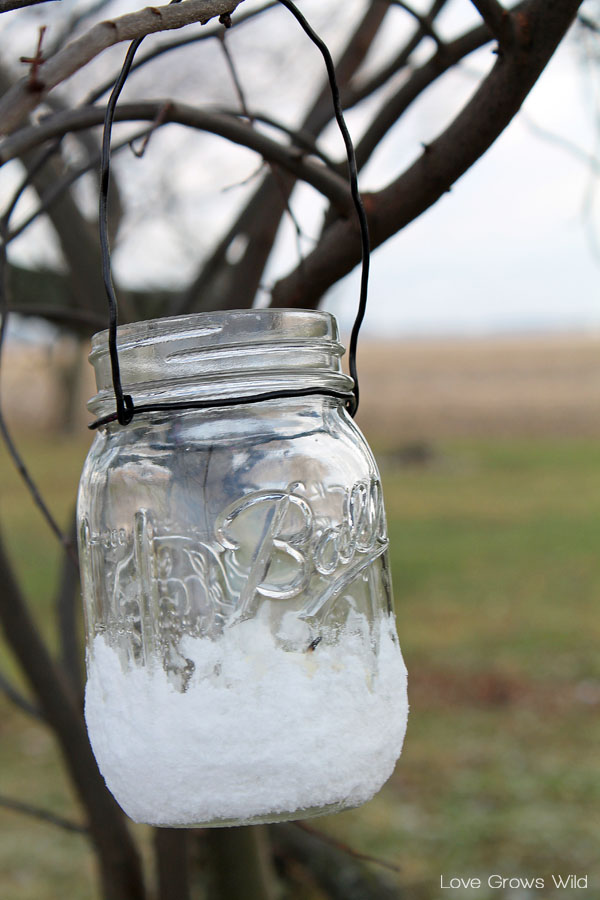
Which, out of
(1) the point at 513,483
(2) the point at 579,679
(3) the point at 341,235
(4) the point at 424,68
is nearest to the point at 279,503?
(3) the point at 341,235

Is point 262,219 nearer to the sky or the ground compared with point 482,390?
nearer to the ground

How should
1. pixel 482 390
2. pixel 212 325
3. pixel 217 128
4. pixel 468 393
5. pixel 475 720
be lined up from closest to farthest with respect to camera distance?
pixel 212 325 < pixel 217 128 < pixel 475 720 < pixel 468 393 < pixel 482 390

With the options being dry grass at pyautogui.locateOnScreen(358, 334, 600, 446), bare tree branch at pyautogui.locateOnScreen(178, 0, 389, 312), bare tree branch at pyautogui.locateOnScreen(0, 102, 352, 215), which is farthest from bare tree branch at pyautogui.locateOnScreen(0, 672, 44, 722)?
dry grass at pyautogui.locateOnScreen(358, 334, 600, 446)

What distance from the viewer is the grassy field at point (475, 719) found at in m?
3.53

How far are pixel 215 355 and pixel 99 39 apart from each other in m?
0.27

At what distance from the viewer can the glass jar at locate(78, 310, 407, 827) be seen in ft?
2.54

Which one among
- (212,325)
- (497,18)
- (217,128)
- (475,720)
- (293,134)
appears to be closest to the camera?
(212,325)

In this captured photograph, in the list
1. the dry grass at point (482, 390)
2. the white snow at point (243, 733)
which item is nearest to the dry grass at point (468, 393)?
the dry grass at point (482, 390)

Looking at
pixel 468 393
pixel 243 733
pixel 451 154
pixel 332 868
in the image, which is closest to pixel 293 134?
pixel 451 154

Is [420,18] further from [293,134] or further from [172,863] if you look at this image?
[172,863]

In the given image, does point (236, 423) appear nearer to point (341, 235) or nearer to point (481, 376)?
point (341, 235)

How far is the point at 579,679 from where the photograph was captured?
17.8 feet

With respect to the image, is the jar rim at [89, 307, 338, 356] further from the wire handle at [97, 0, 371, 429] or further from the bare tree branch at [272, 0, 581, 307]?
the bare tree branch at [272, 0, 581, 307]

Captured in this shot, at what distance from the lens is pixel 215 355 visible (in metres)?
0.83
